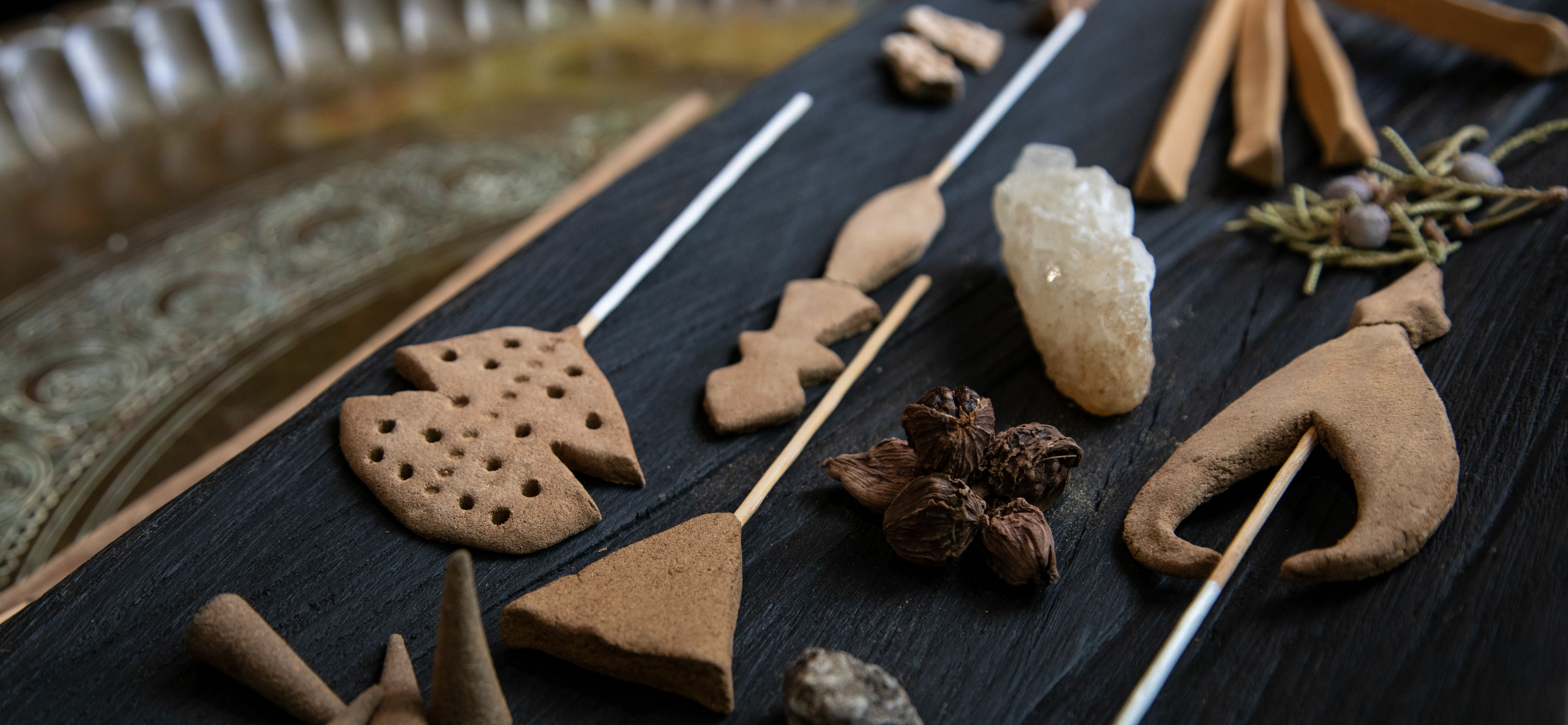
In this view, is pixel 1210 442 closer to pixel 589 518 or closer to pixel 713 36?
pixel 589 518

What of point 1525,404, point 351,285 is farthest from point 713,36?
point 1525,404

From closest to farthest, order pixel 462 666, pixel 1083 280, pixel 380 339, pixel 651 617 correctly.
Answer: pixel 462 666 < pixel 651 617 < pixel 1083 280 < pixel 380 339

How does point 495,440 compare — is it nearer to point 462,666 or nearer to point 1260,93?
point 462,666

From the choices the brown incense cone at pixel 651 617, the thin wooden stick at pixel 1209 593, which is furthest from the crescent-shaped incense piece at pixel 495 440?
the thin wooden stick at pixel 1209 593

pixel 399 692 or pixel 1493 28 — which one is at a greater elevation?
pixel 1493 28

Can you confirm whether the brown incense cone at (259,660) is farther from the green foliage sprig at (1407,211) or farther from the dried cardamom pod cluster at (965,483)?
the green foliage sprig at (1407,211)

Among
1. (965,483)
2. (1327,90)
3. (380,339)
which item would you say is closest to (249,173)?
(380,339)
